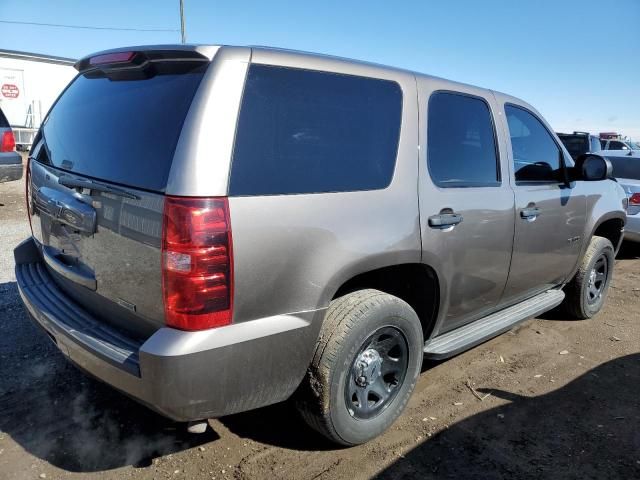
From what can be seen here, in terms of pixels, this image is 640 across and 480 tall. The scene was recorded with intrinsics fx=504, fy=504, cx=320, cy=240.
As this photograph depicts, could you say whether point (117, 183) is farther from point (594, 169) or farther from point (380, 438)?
point (594, 169)

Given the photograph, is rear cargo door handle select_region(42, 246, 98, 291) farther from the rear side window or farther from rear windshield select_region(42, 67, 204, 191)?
the rear side window

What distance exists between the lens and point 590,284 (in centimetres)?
486

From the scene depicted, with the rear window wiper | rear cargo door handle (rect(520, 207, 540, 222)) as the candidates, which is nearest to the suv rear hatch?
the rear window wiper

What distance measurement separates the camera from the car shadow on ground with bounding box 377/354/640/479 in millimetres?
2621

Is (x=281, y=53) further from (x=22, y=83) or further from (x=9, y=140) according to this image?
(x=22, y=83)

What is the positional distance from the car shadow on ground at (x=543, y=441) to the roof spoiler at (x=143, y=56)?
2.18 metres

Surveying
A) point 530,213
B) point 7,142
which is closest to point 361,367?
point 530,213

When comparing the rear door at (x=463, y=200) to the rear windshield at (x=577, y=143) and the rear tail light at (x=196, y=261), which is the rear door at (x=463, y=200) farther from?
the rear windshield at (x=577, y=143)

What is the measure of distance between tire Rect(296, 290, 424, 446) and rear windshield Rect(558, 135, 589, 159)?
32.5ft

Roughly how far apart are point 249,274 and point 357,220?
647 mm

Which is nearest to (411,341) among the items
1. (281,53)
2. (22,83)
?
(281,53)

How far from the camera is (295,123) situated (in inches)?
91.0

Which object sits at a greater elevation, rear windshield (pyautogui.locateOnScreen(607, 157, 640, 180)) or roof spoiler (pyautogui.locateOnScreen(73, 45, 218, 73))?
roof spoiler (pyautogui.locateOnScreen(73, 45, 218, 73))

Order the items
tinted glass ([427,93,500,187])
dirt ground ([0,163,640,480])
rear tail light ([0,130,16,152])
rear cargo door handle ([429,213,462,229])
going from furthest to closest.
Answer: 1. rear tail light ([0,130,16,152])
2. tinted glass ([427,93,500,187])
3. rear cargo door handle ([429,213,462,229])
4. dirt ground ([0,163,640,480])
